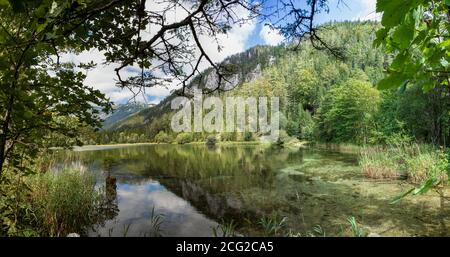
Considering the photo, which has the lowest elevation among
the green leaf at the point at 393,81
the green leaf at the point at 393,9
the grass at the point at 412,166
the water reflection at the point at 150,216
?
the water reflection at the point at 150,216

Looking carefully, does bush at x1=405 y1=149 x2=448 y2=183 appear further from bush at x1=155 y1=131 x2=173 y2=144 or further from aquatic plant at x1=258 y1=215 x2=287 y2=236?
bush at x1=155 y1=131 x2=173 y2=144

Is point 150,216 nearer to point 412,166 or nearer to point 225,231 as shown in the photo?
point 225,231

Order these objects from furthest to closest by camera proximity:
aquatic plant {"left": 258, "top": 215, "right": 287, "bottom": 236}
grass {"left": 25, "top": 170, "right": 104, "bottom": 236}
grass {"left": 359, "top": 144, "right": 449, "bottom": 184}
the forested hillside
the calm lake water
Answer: grass {"left": 359, "top": 144, "right": 449, "bottom": 184} < the forested hillside < the calm lake water < grass {"left": 25, "top": 170, "right": 104, "bottom": 236} < aquatic plant {"left": 258, "top": 215, "right": 287, "bottom": 236}

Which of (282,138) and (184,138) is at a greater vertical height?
(282,138)

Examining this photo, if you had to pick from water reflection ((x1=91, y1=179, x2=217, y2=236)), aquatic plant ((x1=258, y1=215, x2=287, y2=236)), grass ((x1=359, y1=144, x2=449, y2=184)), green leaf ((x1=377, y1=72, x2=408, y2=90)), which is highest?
green leaf ((x1=377, y1=72, x2=408, y2=90))

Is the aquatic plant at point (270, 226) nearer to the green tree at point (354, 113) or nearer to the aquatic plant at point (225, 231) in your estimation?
the aquatic plant at point (225, 231)

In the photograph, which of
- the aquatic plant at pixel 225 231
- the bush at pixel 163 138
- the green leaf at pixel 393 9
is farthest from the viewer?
the bush at pixel 163 138

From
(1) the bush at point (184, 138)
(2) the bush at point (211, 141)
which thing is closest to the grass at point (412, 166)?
(2) the bush at point (211, 141)

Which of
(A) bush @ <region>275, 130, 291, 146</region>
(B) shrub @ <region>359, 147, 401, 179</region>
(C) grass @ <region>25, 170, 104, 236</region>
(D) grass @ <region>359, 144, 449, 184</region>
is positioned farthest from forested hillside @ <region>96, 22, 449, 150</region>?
(B) shrub @ <region>359, 147, 401, 179</region>

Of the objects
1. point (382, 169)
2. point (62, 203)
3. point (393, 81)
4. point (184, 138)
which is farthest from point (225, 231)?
point (184, 138)

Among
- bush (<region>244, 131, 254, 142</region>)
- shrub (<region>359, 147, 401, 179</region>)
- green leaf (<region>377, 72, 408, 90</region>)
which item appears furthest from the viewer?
bush (<region>244, 131, 254, 142</region>)
